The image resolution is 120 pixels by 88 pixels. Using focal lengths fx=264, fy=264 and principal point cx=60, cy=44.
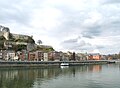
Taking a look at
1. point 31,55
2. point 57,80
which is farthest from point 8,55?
point 57,80

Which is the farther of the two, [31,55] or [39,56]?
[39,56]

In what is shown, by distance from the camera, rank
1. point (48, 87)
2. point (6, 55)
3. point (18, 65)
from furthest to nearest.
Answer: point (6, 55) < point (18, 65) < point (48, 87)

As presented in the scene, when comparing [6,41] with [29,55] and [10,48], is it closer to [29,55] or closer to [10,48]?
[10,48]

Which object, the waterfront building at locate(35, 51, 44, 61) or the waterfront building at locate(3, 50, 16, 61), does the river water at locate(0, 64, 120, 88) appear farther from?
the waterfront building at locate(35, 51, 44, 61)

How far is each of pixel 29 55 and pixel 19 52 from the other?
7.68 meters

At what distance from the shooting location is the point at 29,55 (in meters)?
186

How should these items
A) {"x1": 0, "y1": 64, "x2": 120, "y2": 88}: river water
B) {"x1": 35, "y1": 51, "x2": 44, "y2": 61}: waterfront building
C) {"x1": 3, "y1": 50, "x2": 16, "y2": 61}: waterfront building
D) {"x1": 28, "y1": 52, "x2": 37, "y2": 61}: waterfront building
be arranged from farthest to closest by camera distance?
{"x1": 35, "y1": 51, "x2": 44, "y2": 61}: waterfront building
{"x1": 28, "y1": 52, "x2": 37, "y2": 61}: waterfront building
{"x1": 3, "y1": 50, "x2": 16, "y2": 61}: waterfront building
{"x1": 0, "y1": 64, "x2": 120, "y2": 88}: river water

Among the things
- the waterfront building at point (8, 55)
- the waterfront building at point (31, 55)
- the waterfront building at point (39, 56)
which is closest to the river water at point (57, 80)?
the waterfront building at point (8, 55)

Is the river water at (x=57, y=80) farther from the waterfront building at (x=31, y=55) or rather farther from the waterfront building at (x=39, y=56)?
the waterfront building at (x=39, y=56)

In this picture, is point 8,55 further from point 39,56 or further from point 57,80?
point 57,80

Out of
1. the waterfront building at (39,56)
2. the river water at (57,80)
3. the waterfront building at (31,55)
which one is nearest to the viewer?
the river water at (57,80)

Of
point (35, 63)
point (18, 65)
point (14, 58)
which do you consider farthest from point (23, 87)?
point (14, 58)

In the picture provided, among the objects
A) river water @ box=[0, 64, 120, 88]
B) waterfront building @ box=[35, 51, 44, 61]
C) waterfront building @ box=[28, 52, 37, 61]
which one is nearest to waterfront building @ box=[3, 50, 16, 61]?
waterfront building @ box=[28, 52, 37, 61]

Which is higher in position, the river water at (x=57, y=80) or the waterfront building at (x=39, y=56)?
the waterfront building at (x=39, y=56)
